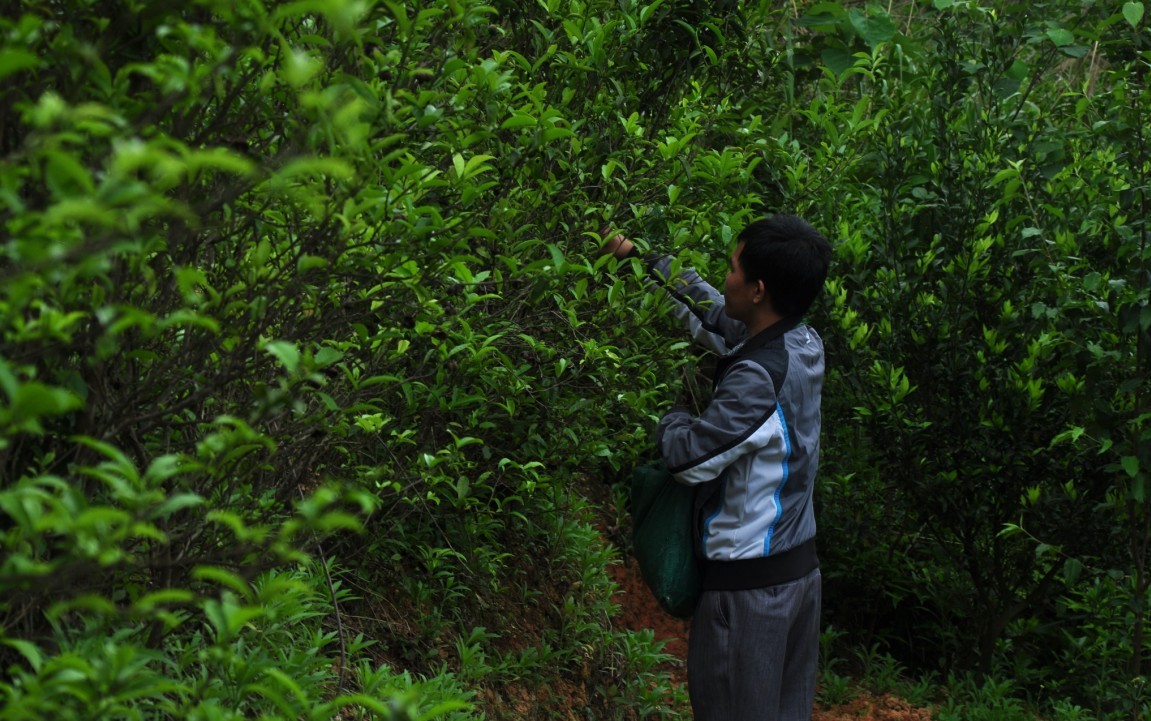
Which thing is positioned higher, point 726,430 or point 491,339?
point 491,339

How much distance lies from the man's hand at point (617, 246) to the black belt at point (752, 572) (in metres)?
1.01

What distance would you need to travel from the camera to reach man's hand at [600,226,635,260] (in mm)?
3856

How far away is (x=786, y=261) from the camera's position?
3.56 m

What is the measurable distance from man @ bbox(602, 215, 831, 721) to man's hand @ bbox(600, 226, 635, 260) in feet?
0.65

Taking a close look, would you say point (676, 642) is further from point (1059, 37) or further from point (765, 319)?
point (1059, 37)

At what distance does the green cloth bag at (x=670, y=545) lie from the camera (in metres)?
3.69

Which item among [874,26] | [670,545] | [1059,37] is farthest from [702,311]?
[874,26]

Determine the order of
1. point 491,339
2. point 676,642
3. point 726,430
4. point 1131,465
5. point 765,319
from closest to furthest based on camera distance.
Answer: point 491,339 < point 726,430 < point 765,319 < point 1131,465 < point 676,642

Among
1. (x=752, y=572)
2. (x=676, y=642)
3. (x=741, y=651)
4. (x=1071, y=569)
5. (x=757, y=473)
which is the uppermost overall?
(x=757, y=473)

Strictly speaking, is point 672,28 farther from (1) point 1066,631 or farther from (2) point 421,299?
(1) point 1066,631

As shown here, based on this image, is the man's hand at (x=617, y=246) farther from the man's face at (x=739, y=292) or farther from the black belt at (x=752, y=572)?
the black belt at (x=752, y=572)

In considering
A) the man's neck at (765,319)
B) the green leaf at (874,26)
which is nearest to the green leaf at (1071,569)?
the man's neck at (765,319)

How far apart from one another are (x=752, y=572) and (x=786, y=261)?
932 mm

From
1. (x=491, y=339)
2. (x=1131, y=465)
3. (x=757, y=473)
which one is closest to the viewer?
(x=491, y=339)
